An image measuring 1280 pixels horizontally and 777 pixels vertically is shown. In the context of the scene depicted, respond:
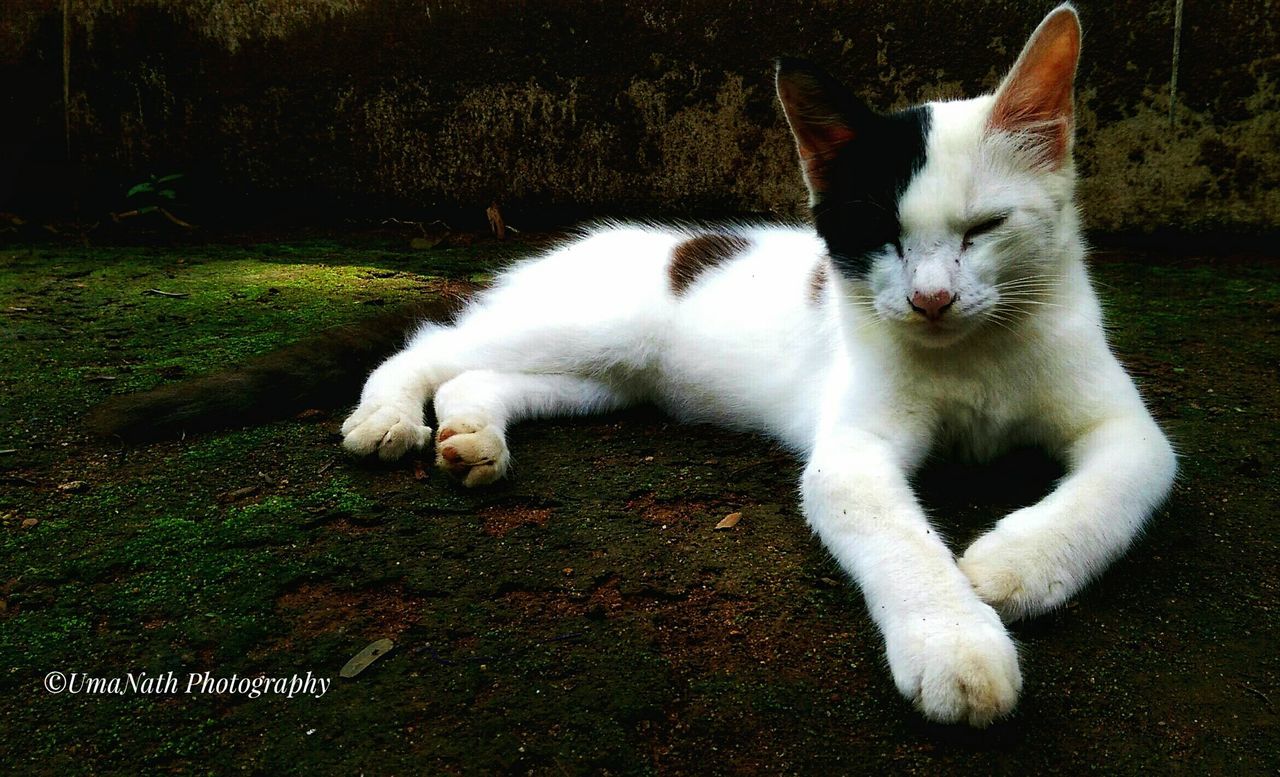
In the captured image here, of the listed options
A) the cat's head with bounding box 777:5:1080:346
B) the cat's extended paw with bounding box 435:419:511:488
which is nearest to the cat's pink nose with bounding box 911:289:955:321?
the cat's head with bounding box 777:5:1080:346

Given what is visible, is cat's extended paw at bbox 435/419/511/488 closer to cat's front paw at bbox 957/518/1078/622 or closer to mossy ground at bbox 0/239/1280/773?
mossy ground at bbox 0/239/1280/773

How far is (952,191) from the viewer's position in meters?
1.81

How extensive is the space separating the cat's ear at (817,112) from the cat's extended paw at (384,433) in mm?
1172

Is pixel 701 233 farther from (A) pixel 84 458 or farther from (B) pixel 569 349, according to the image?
(A) pixel 84 458

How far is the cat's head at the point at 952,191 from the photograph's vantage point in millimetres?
1808

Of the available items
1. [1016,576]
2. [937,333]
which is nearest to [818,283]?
[937,333]

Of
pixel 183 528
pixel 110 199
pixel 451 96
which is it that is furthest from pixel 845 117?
pixel 110 199

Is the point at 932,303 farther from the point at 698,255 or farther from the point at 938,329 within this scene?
the point at 698,255

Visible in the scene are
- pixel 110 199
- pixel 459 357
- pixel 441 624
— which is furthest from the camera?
pixel 110 199

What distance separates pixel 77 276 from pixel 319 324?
1.62 metres

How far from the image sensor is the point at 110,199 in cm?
530

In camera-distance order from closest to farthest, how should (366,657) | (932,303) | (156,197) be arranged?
(366,657), (932,303), (156,197)

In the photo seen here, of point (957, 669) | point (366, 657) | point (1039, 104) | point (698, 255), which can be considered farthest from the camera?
point (698, 255)

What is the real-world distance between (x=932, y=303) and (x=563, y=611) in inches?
36.0
